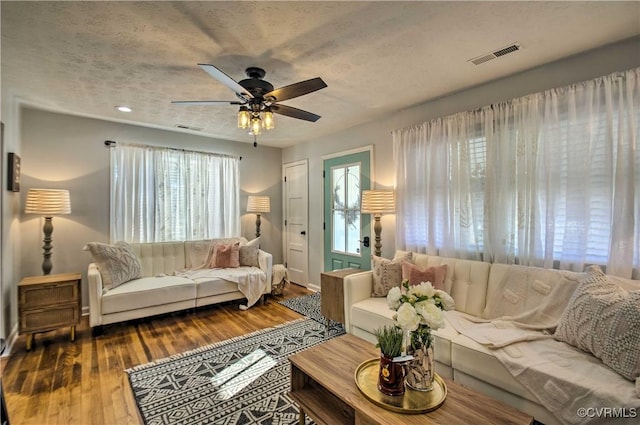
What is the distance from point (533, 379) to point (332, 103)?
9.60 feet

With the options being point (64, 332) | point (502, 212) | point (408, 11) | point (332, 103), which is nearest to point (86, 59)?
point (332, 103)

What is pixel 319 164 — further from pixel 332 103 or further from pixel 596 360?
pixel 596 360

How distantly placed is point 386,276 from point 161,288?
8.58ft

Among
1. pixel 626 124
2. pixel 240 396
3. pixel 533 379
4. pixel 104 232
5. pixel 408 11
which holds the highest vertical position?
pixel 408 11

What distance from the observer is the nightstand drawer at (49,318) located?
110 inches

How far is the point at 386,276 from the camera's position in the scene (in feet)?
9.72

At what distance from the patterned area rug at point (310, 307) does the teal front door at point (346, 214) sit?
0.56m

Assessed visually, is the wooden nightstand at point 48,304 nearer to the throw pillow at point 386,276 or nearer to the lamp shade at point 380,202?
the throw pillow at point 386,276

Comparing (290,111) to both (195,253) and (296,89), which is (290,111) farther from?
(195,253)

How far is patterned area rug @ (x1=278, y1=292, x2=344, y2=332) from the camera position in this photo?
11.4 feet

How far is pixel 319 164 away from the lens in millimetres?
4836

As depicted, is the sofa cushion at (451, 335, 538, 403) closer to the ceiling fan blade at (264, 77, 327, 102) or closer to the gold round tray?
the gold round tray

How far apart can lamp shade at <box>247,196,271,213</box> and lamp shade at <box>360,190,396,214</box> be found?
7.02 ft

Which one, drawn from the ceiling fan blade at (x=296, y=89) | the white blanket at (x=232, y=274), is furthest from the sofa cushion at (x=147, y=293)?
the ceiling fan blade at (x=296, y=89)
